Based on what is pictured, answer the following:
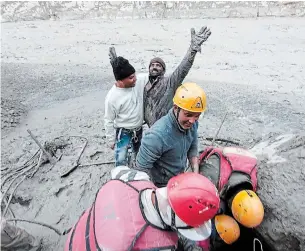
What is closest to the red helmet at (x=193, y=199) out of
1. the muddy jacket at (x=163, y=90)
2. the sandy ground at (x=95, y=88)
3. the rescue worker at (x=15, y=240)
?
the muddy jacket at (x=163, y=90)

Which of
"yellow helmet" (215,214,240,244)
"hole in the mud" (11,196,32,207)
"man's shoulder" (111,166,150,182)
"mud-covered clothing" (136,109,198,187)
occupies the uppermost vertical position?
"man's shoulder" (111,166,150,182)

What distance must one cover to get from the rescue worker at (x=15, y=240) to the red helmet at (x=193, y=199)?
6.44 ft

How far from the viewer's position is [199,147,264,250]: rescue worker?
103 inches

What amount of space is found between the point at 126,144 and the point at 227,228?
1555mm

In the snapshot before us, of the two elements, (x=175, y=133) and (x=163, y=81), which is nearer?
(x=175, y=133)

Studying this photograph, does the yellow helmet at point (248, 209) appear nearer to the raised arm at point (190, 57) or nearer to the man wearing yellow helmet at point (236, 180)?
the man wearing yellow helmet at point (236, 180)

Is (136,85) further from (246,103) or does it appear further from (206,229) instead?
(246,103)

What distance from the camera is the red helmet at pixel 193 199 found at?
1.80m

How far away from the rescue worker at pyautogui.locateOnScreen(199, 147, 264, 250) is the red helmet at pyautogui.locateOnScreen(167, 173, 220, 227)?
860mm

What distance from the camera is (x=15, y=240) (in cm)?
315

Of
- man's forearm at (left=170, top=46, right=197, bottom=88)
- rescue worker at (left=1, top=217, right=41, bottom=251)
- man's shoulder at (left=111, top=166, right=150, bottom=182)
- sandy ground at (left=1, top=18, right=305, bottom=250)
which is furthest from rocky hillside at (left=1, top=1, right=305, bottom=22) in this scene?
man's shoulder at (left=111, top=166, right=150, bottom=182)

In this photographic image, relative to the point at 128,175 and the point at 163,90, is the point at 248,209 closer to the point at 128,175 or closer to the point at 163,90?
the point at 128,175

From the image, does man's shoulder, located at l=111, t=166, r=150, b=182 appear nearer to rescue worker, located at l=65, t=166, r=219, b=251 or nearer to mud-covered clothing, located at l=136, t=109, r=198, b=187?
rescue worker, located at l=65, t=166, r=219, b=251

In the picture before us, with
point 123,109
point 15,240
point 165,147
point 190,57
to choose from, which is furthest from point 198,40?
point 15,240
